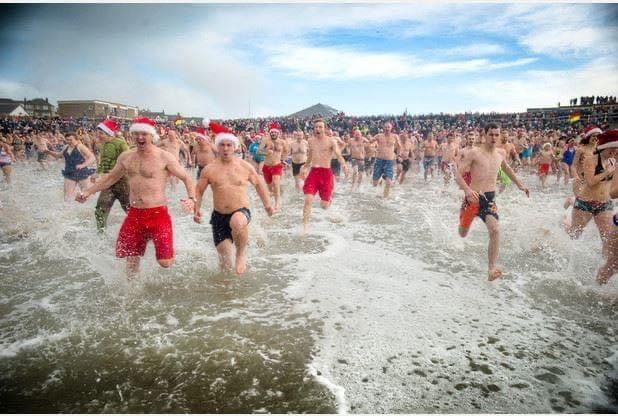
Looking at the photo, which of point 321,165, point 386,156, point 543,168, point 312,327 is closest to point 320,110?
point 543,168

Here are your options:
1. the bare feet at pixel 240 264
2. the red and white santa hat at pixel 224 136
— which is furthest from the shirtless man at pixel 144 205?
the bare feet at pixel 240 264

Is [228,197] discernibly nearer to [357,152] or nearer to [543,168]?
[357,152]

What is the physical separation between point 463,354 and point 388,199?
7.55 metres

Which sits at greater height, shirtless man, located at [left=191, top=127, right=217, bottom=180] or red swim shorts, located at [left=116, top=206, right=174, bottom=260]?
shirtless man, located at [left=191, top=127, right=217, bottom=180]

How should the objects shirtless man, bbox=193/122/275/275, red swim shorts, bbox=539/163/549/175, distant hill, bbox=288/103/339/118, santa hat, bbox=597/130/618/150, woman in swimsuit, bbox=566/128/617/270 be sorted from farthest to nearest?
1. distant hill, bbox=288/103/339/118
2. red swim shorts, bbox=539/163/549/175
3. woman in swimsuit, bbox=566/128/617/270
4. shirtless man, bbox=193/122/275/275
5. santa hat, bbox=597/130/618/150

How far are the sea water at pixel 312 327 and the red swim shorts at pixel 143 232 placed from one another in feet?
1.53

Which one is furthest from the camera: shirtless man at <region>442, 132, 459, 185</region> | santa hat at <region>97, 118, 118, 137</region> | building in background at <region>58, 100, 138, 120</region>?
building in background at <region>58, 100, 138, 120</region>

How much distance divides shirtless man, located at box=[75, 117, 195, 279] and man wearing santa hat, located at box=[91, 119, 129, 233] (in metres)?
1.47

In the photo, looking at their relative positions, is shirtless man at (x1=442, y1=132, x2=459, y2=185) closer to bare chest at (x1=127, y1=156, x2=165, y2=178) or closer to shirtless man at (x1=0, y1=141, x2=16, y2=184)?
bare chest at (x1=127, y1=156, x2=165, y2=178)

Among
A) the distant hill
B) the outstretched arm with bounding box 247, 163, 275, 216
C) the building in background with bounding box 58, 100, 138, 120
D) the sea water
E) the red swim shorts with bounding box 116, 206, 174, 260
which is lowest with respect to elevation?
the sea water

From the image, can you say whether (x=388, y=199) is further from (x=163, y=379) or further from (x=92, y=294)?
(x=163, y=379)

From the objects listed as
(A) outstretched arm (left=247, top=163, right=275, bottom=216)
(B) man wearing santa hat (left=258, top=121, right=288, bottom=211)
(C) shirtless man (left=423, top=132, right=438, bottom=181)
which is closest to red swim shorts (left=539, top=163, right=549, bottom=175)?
(C) shirtless man (left=423, top=132, right=438, bottom=181)

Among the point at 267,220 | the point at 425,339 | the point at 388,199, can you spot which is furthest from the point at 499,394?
the point at 388,199

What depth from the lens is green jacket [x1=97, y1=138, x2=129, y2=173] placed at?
5.93 metres
